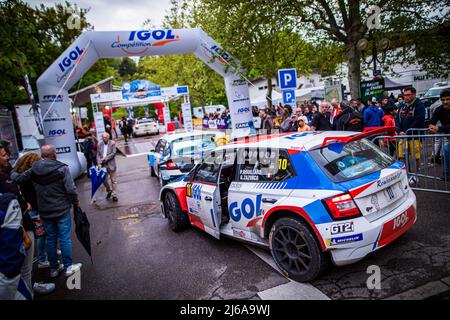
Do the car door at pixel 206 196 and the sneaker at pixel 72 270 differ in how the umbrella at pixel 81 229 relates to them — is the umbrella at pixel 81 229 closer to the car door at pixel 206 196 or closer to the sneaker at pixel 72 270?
the sneaker at pixel 72 270

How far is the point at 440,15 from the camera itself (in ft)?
32.0

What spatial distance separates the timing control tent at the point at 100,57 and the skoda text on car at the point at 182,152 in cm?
229

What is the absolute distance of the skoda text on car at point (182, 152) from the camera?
766cm

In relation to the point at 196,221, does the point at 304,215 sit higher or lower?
higher

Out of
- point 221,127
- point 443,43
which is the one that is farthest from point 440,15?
point 221,127

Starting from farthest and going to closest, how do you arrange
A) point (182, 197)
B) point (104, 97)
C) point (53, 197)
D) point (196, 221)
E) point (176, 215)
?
1. point (104, 97)
2. point (176, 215)
3. point (182, 197)
4. point (196, 221)
5. point (53, 197)

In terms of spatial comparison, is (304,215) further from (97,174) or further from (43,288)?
(97,174)

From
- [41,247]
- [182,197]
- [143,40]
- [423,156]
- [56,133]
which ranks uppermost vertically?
[143,40]

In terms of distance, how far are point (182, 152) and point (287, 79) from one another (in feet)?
12.9

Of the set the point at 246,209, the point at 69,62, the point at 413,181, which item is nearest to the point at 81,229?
the point at 246,209

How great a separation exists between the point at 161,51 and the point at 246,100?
11.0ft

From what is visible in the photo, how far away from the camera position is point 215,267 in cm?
379

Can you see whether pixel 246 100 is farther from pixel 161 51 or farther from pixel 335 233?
pixel 335 233

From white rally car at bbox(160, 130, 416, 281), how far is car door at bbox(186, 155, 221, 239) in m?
0.03
